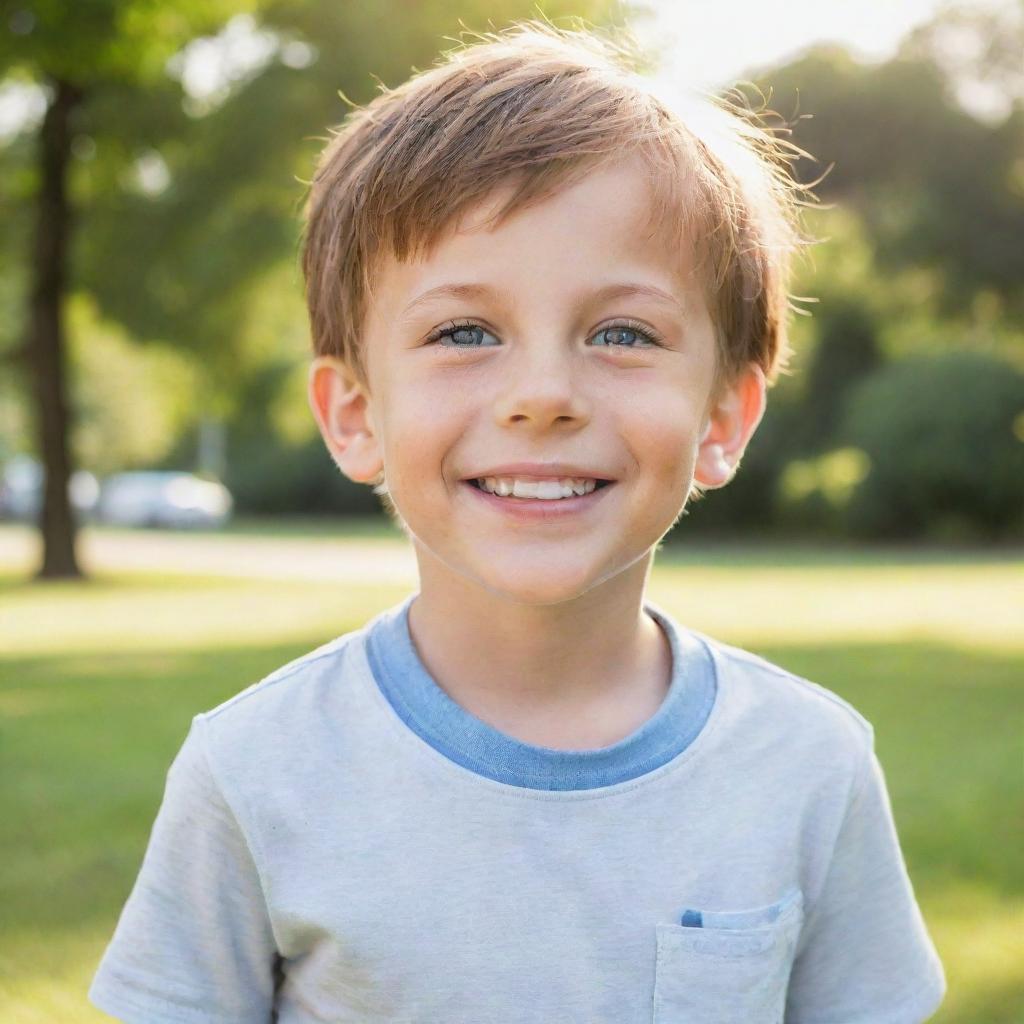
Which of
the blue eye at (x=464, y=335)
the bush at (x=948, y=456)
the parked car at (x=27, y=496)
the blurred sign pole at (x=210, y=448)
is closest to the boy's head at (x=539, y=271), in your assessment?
the blue eye at (x=464, y=335)

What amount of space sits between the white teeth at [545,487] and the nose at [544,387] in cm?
8

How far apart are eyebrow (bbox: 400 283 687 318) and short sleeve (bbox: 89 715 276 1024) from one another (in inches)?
23.2

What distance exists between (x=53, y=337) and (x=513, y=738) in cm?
1480

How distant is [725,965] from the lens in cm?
162

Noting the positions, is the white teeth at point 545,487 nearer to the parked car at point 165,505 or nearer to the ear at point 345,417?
the ear at point 345,417

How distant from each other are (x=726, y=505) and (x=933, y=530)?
468 centimetres

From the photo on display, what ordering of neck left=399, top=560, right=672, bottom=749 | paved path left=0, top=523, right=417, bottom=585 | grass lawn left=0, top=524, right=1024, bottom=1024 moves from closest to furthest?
neck left=399, top=560, right=672, bottom=749
grass lawn left=0, top=524, right=1024, bottom=1024
paved path left=0, top=523, right=417, bottom=585

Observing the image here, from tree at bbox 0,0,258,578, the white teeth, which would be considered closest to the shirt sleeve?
the white teeth

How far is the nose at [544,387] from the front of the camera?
1586 mm

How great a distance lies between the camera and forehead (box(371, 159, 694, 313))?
161cm

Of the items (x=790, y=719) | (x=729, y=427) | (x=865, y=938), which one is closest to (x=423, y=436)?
(x=729, y=427)

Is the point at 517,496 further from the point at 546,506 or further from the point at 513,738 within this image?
the point at 513,738

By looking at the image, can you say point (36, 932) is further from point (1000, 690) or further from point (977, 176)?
point (977, 176)

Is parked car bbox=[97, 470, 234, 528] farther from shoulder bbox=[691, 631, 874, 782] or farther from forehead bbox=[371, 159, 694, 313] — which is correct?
forehead bbox=[371, 159, 694, 313]
